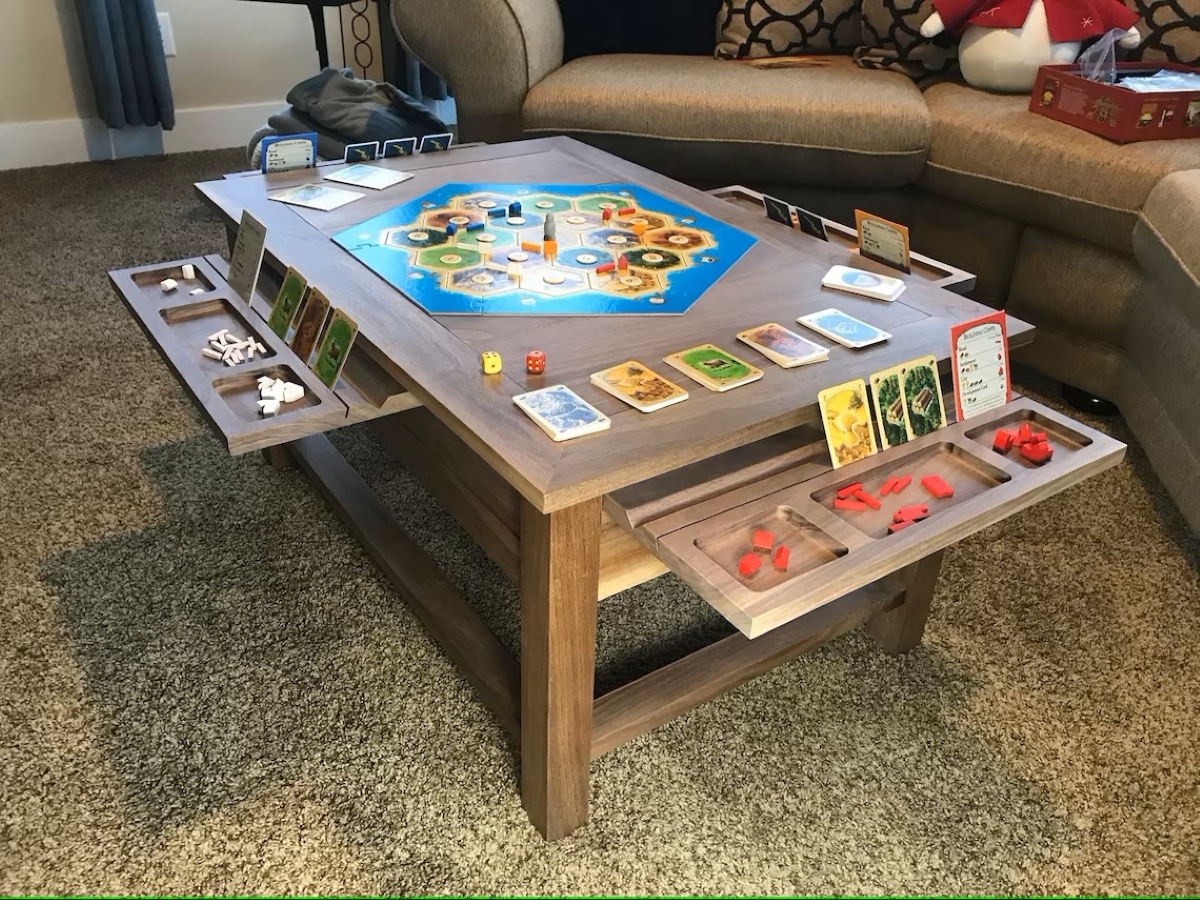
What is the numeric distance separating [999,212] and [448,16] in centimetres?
120

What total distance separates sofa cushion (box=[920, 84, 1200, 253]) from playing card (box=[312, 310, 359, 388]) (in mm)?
1311

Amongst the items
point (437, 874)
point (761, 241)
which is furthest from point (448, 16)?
point (437, 874)

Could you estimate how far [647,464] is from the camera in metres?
0.83

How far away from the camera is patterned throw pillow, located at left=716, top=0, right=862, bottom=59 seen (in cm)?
223

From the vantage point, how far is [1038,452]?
0.92 metres

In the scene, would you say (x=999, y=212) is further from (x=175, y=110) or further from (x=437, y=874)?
(x=175, y=110)

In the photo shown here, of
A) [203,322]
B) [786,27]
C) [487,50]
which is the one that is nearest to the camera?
[203,322]

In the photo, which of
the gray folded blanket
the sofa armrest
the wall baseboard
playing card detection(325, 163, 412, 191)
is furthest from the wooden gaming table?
the wall baseboard

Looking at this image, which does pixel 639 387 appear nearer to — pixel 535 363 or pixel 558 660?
pixel 535 363

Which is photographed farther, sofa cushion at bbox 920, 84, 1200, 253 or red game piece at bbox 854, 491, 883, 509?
sofa cushion at bbox 920, 84, 1200, 253

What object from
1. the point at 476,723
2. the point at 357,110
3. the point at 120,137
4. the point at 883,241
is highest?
the point at 883,241

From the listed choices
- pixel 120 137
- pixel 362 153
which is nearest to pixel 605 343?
pixel 362 153

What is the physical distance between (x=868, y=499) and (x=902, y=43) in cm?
162

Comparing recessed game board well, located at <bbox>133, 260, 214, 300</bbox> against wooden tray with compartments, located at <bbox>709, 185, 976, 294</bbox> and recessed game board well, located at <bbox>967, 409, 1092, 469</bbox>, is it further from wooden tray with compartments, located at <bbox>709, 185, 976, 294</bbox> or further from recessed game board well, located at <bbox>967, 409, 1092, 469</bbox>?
recessed game board well, located at <bbox>967, 409, 1092, 469</bbox>
